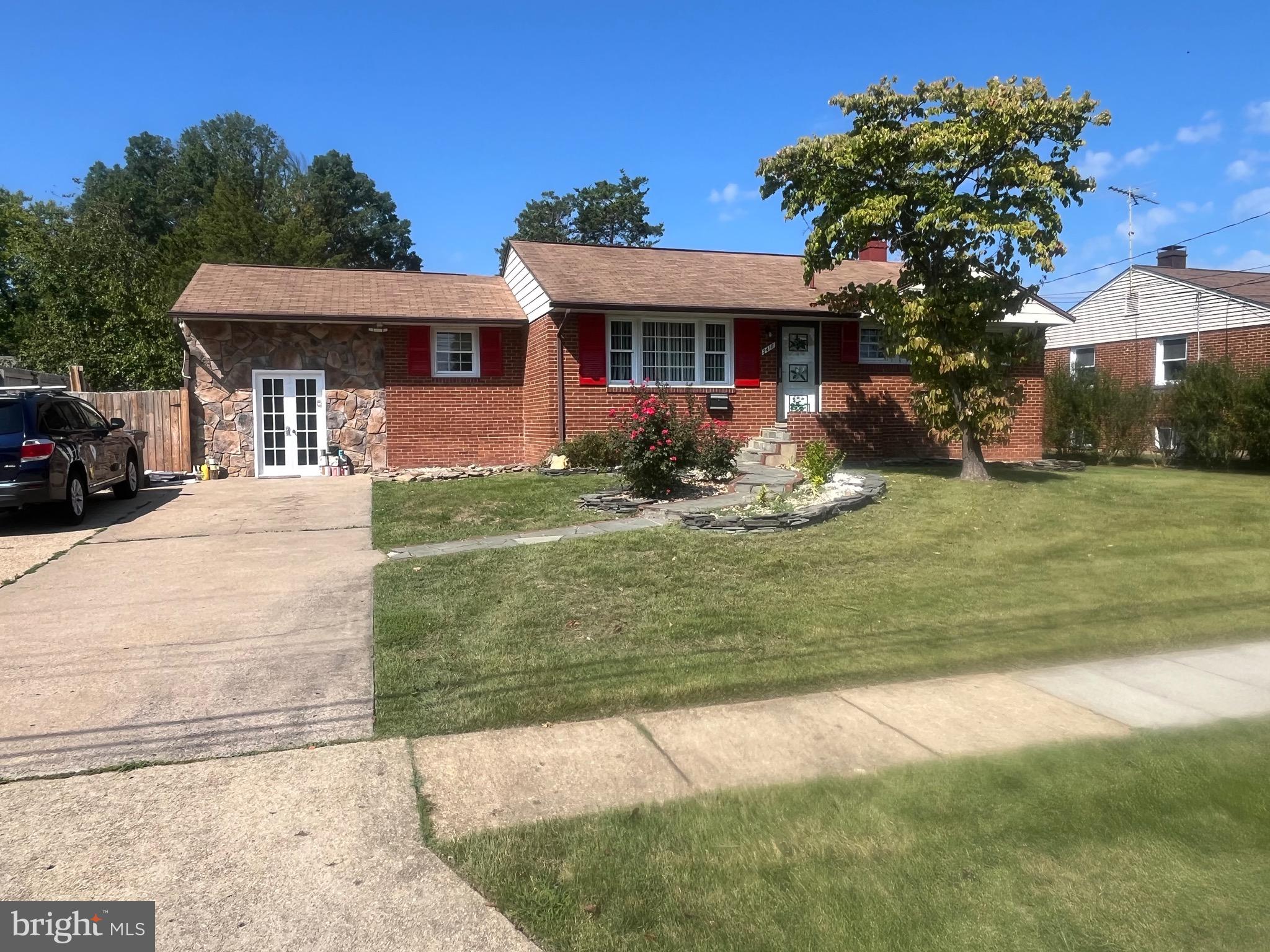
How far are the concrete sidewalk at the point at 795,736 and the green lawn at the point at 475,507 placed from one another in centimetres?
581

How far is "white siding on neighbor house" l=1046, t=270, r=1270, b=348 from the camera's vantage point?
24.9 m

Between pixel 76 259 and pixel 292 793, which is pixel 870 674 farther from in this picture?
pixel 76 259

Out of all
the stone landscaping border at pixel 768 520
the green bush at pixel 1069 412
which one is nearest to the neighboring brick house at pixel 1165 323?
the green bush at pixel 1069 412

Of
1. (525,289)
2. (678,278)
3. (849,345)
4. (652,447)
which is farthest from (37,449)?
(849,345)

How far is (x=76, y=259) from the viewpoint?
28891 mm

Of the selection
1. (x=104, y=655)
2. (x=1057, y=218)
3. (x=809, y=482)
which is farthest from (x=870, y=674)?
(x=1057, y=218)

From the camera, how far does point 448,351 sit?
18297 mm

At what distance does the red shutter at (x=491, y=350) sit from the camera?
1838 centimetres

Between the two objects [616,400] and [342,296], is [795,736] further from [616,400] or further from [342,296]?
[342,296]

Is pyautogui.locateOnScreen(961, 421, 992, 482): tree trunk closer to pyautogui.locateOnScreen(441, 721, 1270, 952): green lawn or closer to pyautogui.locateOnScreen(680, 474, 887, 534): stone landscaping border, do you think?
pyautogui.locateOnScreen(680, 474, 887, 534): stone landscaping border

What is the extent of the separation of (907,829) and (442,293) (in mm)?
17518

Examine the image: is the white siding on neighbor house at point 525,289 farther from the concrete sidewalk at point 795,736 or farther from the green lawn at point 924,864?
the green lawn at point 924,864

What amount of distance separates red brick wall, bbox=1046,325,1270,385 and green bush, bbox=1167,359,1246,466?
135 cm

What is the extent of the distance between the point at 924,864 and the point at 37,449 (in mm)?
11328
